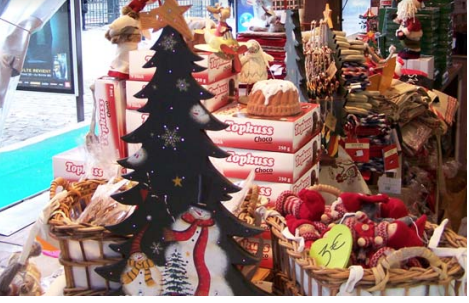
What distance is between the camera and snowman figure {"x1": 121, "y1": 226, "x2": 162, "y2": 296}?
4.24 ft

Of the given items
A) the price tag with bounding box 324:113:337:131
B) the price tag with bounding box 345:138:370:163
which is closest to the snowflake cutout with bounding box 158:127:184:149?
the price tag with bounding box 324:113:337:131

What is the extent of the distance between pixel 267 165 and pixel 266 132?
10 cm

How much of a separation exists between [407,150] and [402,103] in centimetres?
25

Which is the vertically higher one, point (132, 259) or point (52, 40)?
point (52, 40)

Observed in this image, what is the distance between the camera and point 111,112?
2.10 m

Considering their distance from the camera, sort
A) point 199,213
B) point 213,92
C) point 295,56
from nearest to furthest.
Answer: point 199,213 → point 213,92 → point 295,56

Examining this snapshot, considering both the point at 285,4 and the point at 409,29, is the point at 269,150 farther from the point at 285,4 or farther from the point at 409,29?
the point at 409,29

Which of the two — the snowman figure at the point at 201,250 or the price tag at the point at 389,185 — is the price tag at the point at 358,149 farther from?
the snowman figure at the point at 201,250

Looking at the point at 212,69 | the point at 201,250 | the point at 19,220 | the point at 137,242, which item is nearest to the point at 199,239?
the point at 201,250

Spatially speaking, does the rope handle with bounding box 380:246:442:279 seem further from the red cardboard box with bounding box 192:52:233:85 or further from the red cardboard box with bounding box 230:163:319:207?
the red cardboard box with bounding box 192:52:233:85

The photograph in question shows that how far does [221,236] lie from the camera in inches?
48.9

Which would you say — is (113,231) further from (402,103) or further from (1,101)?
(1,101)

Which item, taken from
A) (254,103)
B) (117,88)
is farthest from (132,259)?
(117,88)

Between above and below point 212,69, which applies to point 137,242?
below
